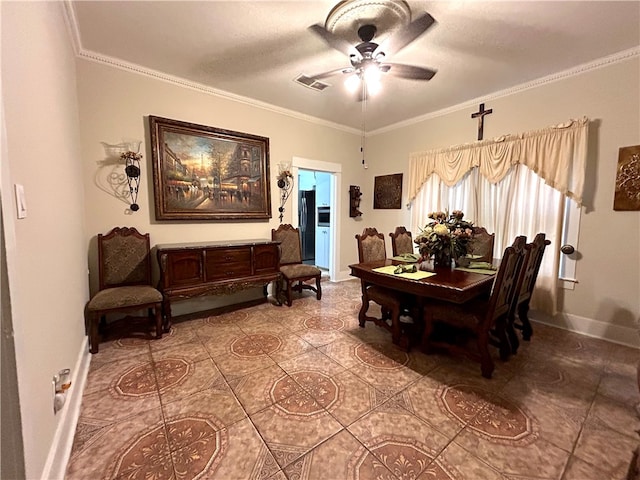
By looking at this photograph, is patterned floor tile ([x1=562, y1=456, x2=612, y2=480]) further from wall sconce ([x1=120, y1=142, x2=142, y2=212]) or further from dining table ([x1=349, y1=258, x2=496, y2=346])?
wall sconce ([x1=120, y1=142, x2=142, y2=212])

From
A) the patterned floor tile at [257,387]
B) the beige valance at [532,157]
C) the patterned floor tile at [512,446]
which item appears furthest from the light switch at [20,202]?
the beige valance at [532,157]

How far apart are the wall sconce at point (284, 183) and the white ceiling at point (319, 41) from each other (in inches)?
38.5

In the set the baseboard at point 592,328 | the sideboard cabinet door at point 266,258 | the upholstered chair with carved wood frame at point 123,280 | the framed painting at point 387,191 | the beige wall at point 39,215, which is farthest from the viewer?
the framed painting at point 387,191

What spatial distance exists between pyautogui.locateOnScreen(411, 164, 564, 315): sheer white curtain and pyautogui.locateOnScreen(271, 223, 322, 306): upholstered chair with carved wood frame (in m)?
2.14

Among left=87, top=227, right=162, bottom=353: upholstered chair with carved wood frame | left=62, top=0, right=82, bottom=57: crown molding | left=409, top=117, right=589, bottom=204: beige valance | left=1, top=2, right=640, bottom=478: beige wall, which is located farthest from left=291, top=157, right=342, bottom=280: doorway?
left=62, top=0, right=82, bottom=57: crown molding

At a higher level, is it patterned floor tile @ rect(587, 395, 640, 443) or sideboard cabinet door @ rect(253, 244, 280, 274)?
sideboard cabinet door @ rect(253, 244, 280, 274)

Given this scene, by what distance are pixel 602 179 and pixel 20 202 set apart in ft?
14.2

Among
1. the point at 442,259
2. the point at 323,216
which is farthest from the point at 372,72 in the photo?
the point at 323,216

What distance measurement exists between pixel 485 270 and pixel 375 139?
10.8 feet

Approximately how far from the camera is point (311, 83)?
10.2 ft

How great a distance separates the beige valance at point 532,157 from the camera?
275cm

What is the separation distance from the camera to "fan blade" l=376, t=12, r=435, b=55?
65.4 inches

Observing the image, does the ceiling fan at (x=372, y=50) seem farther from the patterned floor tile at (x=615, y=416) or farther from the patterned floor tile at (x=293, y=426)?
the patterned floor tile at (x=615, y=416)

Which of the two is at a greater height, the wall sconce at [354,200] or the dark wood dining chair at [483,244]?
the wall sconce at [354,200]
